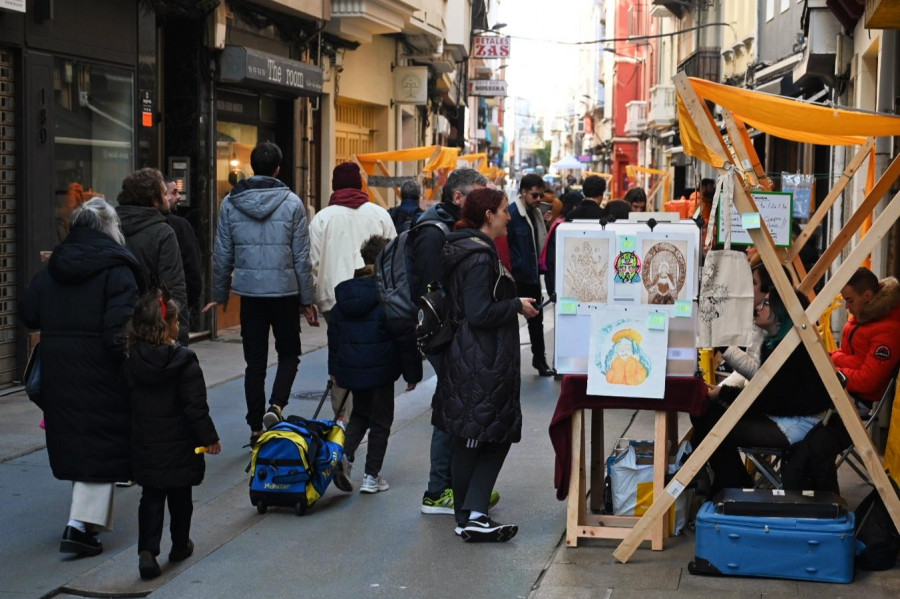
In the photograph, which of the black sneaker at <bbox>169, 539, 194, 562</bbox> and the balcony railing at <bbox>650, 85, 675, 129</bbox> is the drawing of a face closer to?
the black sneaker at <bbox>169, 539, 194, 562</bbox>

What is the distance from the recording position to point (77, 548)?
623 centimetres

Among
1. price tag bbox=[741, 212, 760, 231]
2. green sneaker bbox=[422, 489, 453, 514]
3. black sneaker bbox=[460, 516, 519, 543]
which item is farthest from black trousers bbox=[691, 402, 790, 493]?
green sneaker bbox=[422, 489, 453, 514]

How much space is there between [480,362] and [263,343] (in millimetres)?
2705

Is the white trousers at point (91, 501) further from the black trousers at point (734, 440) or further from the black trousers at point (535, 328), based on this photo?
the black trousers at point (535, 328)

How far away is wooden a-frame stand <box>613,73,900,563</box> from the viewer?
18.6 ft

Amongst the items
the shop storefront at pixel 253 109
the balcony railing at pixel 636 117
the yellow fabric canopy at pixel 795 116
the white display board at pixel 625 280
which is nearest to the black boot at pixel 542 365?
the shop storefront at pixel 253 109

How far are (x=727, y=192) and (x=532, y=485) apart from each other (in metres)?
2.82

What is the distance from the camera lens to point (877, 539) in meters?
5.98

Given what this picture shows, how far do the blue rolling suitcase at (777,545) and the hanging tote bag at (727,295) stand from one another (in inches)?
32.1

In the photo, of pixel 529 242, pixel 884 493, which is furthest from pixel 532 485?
pixel 529 242

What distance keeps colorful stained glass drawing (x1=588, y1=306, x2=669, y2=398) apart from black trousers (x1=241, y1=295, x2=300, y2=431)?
2924 millimetres

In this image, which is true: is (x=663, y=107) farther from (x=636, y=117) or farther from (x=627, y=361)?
(x=627, y=361)

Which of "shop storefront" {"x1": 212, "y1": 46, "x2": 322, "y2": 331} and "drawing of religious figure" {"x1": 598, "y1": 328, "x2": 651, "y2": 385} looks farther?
"shop storefront" {"x1": 212, "y1": 46, "x2": 322, "y2": 331}

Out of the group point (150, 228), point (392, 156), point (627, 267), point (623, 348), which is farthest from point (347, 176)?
point (392, 156)
